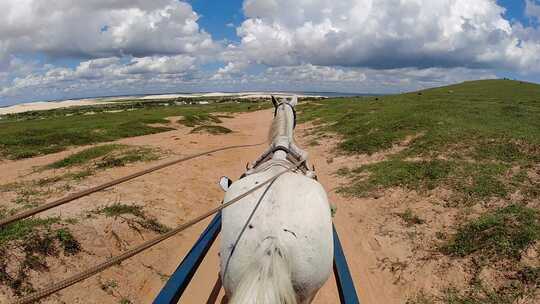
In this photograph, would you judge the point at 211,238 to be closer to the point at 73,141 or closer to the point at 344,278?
the point at 344,278

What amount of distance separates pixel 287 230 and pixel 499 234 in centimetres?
549

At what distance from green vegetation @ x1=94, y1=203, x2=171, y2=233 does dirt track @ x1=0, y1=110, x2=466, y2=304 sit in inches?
9.1

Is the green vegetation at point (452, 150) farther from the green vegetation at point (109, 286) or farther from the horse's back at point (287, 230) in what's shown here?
the green vegetation at point (109, 286)

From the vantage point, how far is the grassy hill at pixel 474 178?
5418mm

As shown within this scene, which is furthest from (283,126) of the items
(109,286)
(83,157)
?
(83,157)

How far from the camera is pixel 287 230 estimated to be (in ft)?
9.58

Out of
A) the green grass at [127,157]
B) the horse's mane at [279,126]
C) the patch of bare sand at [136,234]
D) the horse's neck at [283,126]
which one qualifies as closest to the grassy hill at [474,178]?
the horse's neck at [283,126]

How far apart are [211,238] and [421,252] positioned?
475 cm

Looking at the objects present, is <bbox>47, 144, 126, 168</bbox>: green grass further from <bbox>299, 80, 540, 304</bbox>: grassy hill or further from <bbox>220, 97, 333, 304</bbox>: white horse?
<bbox>220, 97, 333, 304</bbox>: white horse

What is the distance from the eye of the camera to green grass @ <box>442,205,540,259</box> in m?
5.77

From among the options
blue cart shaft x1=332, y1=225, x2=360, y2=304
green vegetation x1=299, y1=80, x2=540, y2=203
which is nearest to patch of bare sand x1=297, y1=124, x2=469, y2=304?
green vegetation x1=299, y1=80, x2=540, y2=203

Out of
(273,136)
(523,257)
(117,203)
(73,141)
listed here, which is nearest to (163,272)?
(117,203)

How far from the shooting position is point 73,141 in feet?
62.4

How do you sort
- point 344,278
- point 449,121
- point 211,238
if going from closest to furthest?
point 344,278 → point 211,238 → point 449,121
